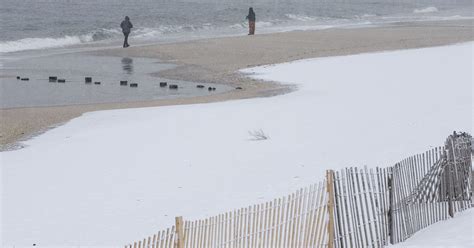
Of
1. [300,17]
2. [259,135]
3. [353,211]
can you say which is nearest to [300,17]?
[300,17]

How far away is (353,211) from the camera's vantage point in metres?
9.45

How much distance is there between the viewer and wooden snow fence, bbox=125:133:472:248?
8.12m

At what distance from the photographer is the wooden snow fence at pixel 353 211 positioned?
320 inches

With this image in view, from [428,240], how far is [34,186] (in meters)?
6.10

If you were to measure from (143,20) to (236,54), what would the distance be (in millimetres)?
29908

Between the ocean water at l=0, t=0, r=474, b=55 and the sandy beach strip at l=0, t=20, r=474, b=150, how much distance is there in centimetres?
831

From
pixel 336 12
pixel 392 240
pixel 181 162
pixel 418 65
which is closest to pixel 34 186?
pixel 181 162

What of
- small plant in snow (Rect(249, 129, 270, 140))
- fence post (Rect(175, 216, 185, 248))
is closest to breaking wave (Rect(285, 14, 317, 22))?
small plant in snow (Rect(249, 129, 270, 140))

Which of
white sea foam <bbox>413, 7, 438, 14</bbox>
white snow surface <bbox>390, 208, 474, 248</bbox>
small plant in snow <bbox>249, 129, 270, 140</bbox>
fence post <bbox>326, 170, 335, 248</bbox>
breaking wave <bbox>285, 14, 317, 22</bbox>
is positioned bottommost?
white snow surface <bbox>390, 208, 474, 248</bbox>

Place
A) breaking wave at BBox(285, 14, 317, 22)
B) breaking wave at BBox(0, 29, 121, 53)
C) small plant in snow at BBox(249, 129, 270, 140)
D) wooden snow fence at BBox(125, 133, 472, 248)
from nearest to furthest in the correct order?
1. wooden snow fence at BBox(125, 133, 472, 248)
2. small plant in snow at BBox(249, 129, 270, 140)
3. breaking wave at BBox(0, 29, 121, 53)
4. breaking wave at BBox(285, 14, 317, 22)

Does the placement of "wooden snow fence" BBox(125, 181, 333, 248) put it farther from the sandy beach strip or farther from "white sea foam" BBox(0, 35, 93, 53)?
"white sea foam" BBox(0, 35, 93, 53)

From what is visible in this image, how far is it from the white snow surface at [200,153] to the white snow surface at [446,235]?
102 inches

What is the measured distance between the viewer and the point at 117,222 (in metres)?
11.5

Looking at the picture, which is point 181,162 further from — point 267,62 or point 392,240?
point 267,62
